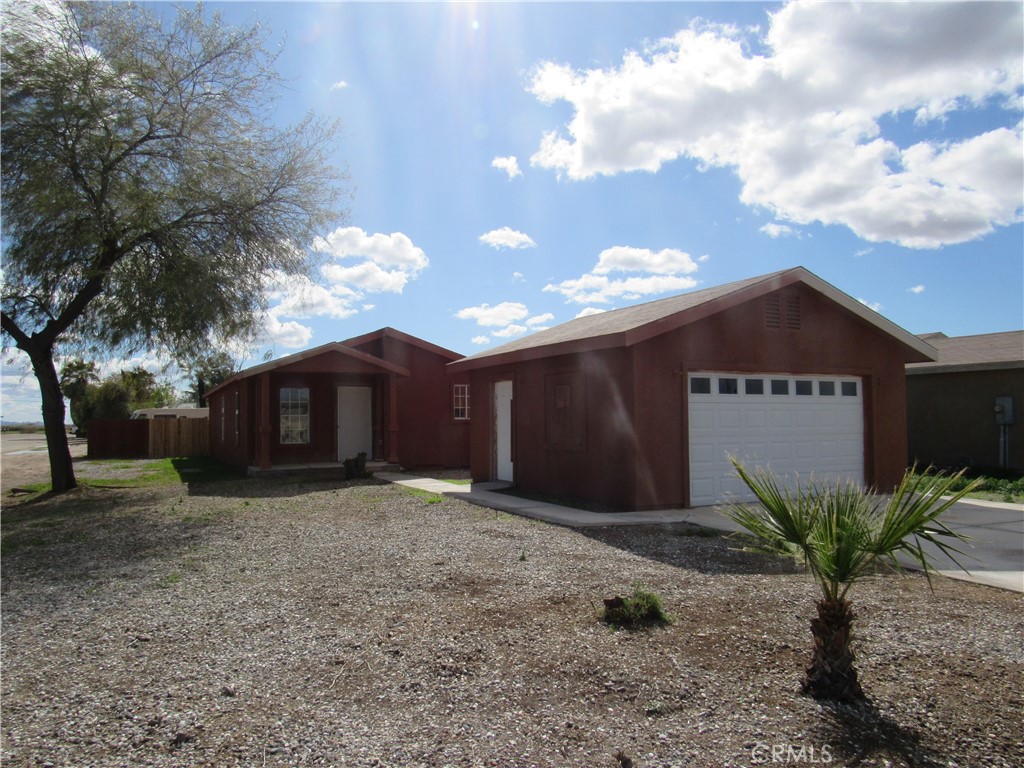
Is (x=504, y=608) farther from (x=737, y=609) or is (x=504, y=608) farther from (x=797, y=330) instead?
(x=797, y=330)

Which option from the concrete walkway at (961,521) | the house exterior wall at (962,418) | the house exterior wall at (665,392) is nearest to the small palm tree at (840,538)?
the concrete walkway at (961,521)

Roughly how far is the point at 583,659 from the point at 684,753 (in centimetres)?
111

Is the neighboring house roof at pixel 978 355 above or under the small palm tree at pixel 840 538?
above

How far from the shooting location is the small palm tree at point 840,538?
11.2 ft

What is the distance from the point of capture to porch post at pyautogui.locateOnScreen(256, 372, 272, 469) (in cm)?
1644

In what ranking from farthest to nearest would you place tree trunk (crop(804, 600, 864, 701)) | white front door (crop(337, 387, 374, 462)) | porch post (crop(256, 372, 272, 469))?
white front door (crop(337, 387, 374, 462)) < porch post (crop(256, 372, 272, 469)) < tree trunk (crop(804, 600, 864, 701))

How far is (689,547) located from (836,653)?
4016 millimetres

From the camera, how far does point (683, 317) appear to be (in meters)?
9.86

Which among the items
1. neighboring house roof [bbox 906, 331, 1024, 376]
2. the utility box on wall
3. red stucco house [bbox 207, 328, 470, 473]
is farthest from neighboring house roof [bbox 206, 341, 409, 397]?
the utility box on wall

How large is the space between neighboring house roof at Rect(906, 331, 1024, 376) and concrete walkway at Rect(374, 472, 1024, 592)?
17.3ft

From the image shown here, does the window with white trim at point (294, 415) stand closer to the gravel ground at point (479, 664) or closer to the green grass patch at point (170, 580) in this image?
the gravel ground at point (479, 664)

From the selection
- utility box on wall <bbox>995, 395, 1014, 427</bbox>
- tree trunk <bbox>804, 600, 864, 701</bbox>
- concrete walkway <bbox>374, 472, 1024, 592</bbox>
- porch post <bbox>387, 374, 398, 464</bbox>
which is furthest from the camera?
porch post <bbox>387, 374, 398, 464</bbox>

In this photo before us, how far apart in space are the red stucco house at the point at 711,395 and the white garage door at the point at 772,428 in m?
0.02

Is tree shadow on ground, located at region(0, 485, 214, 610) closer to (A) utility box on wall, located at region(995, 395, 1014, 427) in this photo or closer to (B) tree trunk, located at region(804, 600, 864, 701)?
(B) tree trunk, located at region(804, 600, 864, 701)
